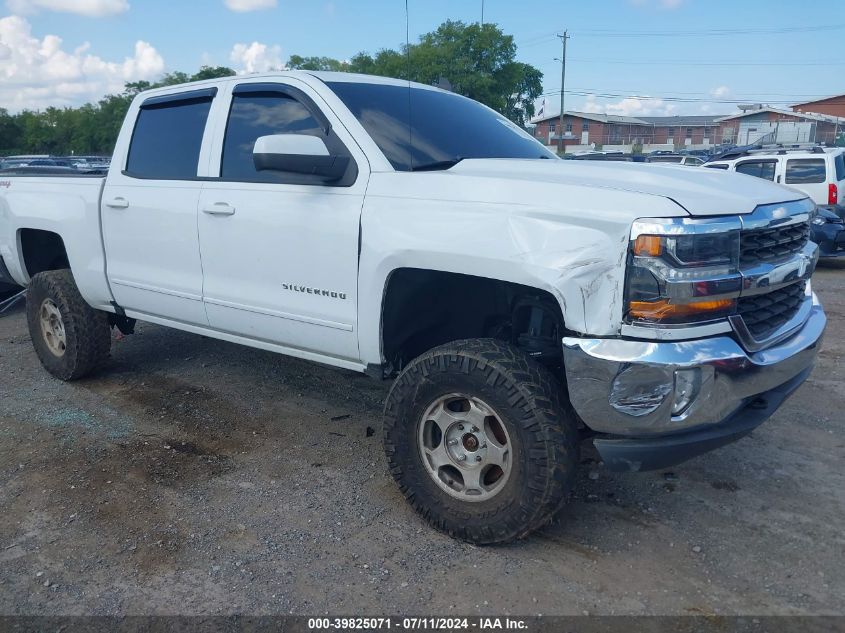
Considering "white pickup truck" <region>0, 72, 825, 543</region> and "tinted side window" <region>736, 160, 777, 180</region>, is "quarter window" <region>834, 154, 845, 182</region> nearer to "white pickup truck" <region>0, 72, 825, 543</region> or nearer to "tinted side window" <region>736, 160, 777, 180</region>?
"tinted side window" <region>736, 160, 777, 180</region>

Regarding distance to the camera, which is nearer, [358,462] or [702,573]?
[702,573]

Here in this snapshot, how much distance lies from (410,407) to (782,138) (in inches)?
1782

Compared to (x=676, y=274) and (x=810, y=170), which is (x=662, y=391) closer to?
(x=676, y=274)

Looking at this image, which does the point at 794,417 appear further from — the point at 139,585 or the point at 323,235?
the point at 139,585

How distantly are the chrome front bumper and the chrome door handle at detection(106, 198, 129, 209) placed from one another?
3.16 metres

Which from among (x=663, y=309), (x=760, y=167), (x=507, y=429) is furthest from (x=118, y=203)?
(x=760, y=167)

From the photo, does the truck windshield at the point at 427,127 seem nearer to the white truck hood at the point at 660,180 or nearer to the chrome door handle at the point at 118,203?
the white truck hood at the point at 660,180

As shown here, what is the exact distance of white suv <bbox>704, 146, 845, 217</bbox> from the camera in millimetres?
12461

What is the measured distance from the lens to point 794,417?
15.0 ft

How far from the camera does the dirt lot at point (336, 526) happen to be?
2805mm

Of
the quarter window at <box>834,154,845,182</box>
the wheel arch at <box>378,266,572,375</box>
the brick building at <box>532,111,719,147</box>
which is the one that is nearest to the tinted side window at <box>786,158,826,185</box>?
the quarter window at <box>834,154,845,182</box>

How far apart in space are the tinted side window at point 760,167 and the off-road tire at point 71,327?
11943mm

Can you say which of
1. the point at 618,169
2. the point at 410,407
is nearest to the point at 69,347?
the point at 410,407

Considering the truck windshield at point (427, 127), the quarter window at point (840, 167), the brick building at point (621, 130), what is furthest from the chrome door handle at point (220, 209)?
the brick building at point (621, 130)
